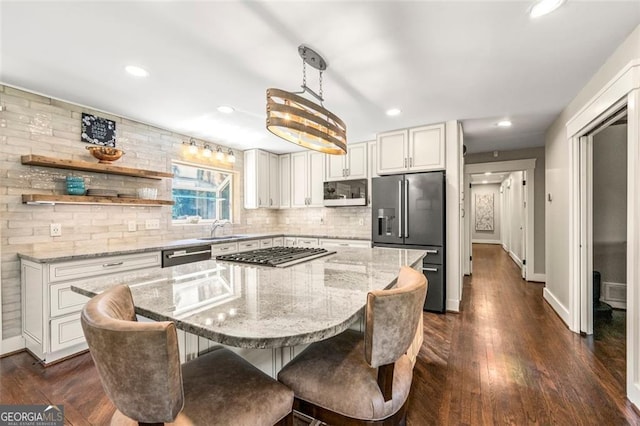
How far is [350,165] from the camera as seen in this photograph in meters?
4.59

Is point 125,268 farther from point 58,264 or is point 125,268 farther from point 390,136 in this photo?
point 390,136

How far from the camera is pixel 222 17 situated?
5.48 ft

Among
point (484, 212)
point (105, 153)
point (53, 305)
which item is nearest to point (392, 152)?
point (105, 153)

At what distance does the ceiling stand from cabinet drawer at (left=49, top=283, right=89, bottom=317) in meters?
1.73

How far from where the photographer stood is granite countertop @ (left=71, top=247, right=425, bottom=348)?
84 cm

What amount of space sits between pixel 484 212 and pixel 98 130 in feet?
38.0

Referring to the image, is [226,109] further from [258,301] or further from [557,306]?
[557,306]

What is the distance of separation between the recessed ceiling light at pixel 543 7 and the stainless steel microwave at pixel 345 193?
288 cm

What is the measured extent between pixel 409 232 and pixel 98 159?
3.56 metres

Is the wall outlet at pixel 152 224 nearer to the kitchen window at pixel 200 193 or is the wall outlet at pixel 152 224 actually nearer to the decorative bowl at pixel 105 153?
the kitchen window at pixel 200 193

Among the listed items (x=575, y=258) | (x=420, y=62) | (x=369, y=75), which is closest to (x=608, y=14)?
(x=420, y=62)

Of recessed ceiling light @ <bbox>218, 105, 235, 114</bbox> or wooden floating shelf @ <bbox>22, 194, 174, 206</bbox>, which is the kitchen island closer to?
wooden floating shelf @ <bbox>22, 194, 174, 206</bbox>

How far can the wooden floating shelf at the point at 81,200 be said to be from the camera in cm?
249
